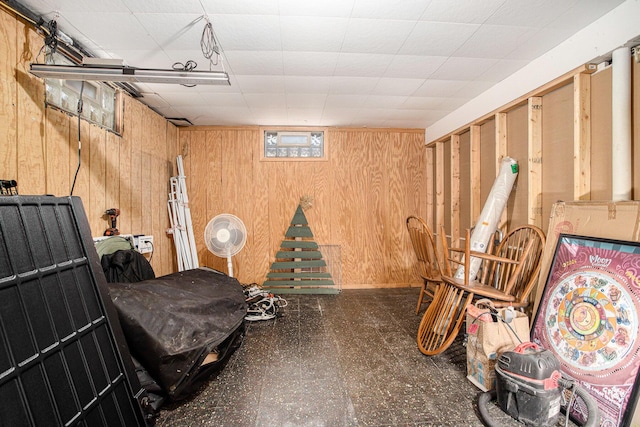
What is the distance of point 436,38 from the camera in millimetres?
1933

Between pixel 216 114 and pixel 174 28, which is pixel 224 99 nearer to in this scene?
pixel 216 114

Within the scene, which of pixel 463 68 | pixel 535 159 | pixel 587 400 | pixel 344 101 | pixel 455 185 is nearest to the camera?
pixel 587 400

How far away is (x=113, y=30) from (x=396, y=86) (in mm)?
2447

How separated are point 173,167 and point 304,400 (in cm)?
341

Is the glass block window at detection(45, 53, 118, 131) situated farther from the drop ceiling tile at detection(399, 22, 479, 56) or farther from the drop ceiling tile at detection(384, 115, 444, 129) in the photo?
the drop ceiling tile at detection(384, 115, 444, 129)

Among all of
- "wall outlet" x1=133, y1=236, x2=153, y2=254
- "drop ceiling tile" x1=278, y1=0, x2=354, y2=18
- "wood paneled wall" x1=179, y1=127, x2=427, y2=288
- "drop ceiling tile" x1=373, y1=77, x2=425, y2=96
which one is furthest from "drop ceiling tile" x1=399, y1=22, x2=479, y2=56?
"wall outlet" x1=133, y1=236, x2=153, y2=254

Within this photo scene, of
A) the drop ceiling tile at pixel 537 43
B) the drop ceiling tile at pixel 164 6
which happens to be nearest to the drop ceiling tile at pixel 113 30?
the drop ceiling tile at pixel 164 6

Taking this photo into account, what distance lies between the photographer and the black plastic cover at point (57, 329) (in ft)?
2.91

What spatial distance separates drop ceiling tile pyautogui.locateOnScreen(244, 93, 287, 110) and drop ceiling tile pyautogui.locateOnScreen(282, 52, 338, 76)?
0.52 m

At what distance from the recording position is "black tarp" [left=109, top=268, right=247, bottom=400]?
143cm

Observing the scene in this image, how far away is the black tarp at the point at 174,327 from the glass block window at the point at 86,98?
4.75ft

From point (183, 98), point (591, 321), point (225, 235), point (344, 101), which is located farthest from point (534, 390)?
point (183, 98)

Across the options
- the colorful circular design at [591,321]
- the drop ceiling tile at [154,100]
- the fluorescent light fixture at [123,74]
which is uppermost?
the drop ceiling tile at [154,100]

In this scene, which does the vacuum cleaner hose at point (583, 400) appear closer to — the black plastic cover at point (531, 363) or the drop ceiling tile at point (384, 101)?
the black plastic cover at point (531, 363)
